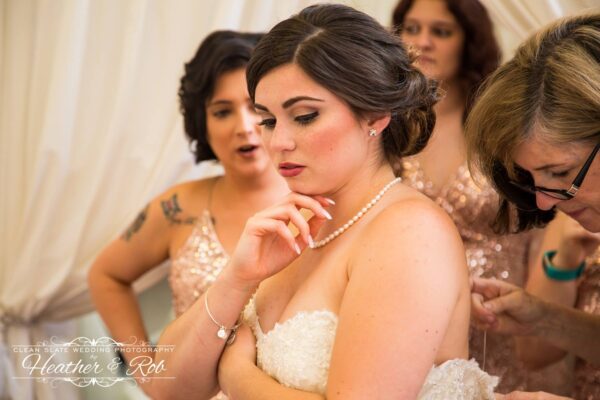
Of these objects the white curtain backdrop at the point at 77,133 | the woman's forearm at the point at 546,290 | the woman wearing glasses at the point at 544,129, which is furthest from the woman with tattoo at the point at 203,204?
the woman wearing glasses at the point at 544,129

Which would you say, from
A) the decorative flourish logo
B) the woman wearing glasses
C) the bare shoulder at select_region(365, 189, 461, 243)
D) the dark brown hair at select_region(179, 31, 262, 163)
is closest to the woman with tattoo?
the dark brown hair at select_region(179, 31, 262, 163)

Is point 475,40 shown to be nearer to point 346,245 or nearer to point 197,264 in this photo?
point 197,264

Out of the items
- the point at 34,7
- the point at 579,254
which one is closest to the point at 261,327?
the point at 579,254

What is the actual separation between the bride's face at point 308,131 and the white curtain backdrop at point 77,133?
4.93 ft

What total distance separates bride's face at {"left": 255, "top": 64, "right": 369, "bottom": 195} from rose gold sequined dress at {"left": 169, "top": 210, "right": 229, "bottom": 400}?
1.02m

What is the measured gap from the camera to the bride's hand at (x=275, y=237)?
1534mm

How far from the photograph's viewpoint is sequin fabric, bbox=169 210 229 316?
253 centimetres

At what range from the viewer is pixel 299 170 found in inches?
60.8

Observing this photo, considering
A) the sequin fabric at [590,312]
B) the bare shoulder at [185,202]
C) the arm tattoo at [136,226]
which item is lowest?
the sequin fabric at [590,312]

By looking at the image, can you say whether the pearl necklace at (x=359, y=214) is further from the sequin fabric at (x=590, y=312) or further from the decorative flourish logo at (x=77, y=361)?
the decorative flourish logo at (x=77, y=361)

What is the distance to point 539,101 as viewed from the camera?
4.98 feet

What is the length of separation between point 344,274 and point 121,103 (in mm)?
1777

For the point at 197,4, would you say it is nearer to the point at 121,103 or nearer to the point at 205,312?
the point at 121,103

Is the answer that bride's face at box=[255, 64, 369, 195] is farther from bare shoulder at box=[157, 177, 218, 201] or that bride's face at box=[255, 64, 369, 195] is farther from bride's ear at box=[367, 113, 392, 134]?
bare shoulder at box=[157, 177, 218, 201]
